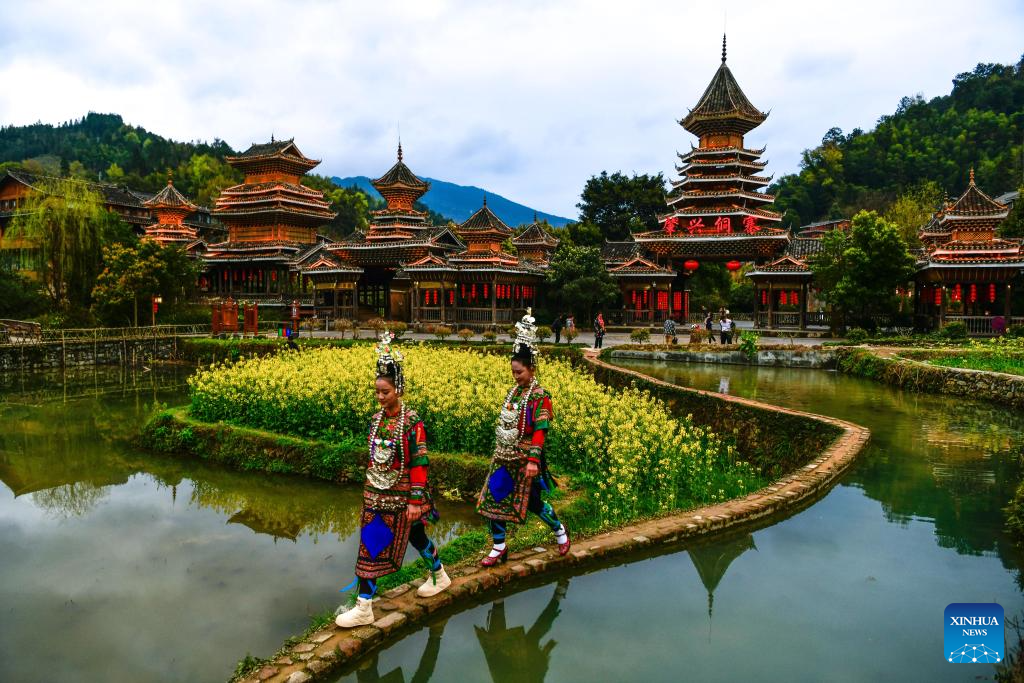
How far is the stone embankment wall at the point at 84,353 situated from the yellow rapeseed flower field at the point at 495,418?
17.8 metres

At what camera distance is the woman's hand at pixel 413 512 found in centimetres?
561

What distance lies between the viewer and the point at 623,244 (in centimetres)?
4191

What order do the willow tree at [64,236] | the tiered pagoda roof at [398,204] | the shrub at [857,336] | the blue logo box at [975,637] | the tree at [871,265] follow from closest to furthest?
1. the blue logo box at [975,637]
2. the shrub at [857,336]
3. the tree at [871,265]
4. the willow tree at [64,236]
5. the tiered pagoda roof at [398,204]

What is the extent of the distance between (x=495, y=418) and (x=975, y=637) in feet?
24.5

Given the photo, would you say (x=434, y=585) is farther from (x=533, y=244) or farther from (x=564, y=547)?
(x=533, y=244)

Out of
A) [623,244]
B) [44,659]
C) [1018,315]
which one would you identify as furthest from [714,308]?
[44,659]

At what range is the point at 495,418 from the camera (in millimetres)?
11562

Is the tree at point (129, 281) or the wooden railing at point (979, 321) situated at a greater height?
the tree at point (129, 281)

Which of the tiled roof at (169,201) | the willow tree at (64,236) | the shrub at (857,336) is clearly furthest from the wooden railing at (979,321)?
the tiled roof at (169,201)

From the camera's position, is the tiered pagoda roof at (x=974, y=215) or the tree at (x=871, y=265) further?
the tiered pagoda roof at (x=974, y=215)

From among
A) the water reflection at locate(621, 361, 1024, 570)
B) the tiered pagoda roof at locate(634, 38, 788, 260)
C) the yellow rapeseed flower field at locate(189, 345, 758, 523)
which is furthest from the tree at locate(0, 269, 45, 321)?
the water reflection at locate(621, 361, 1024, 570)

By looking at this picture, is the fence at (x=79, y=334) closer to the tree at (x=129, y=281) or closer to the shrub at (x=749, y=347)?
the tree at (x=129, y=281)

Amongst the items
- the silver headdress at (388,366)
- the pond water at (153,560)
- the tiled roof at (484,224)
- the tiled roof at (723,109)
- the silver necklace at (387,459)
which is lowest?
the pond water at (153,560)

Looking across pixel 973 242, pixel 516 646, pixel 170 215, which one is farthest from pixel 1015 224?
pixel 170 215
